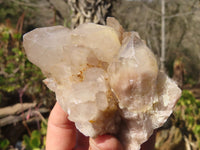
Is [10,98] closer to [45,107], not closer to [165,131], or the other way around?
[45,107]

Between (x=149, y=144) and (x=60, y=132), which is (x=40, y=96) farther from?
(x=149, y=144)

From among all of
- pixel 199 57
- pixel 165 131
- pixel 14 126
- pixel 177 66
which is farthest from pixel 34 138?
pixel 199 57

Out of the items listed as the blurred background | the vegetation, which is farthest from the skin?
the vegetation

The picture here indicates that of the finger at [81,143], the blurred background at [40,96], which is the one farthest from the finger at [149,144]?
the blurred background at [40,96]

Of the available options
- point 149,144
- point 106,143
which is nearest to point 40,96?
point 149,144

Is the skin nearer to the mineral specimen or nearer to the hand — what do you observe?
the hand
